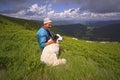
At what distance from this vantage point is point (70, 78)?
724cm

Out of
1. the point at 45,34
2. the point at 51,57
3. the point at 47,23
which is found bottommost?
the point at 51,57

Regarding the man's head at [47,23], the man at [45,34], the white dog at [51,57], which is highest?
the man's head at [47,23]

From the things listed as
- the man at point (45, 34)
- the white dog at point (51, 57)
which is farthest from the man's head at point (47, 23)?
the white dog at point (51, 57)

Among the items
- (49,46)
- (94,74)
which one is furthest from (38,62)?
(94,74)

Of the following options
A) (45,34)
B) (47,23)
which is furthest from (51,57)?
(47,23)

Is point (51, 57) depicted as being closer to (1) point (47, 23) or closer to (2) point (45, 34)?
(2) point (45, 34)

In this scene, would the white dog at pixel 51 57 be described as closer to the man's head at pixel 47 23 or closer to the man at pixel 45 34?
the man at pixel 45 34

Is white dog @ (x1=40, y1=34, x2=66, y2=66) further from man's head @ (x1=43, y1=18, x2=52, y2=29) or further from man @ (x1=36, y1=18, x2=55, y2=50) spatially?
man's head @ (x1=43, y1=18, x2=52, y2=29)

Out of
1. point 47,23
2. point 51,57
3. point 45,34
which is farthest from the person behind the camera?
point 47,23

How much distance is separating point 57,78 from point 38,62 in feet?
4.89

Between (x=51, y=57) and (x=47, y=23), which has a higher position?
(x=47, y=23)

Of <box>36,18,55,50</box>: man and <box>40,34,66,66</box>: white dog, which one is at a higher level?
<box>36,18,55,50</box>: man

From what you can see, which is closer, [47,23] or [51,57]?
[51,57]

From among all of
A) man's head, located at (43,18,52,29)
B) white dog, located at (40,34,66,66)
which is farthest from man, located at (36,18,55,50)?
white dog, located at (40,34,66,66)
